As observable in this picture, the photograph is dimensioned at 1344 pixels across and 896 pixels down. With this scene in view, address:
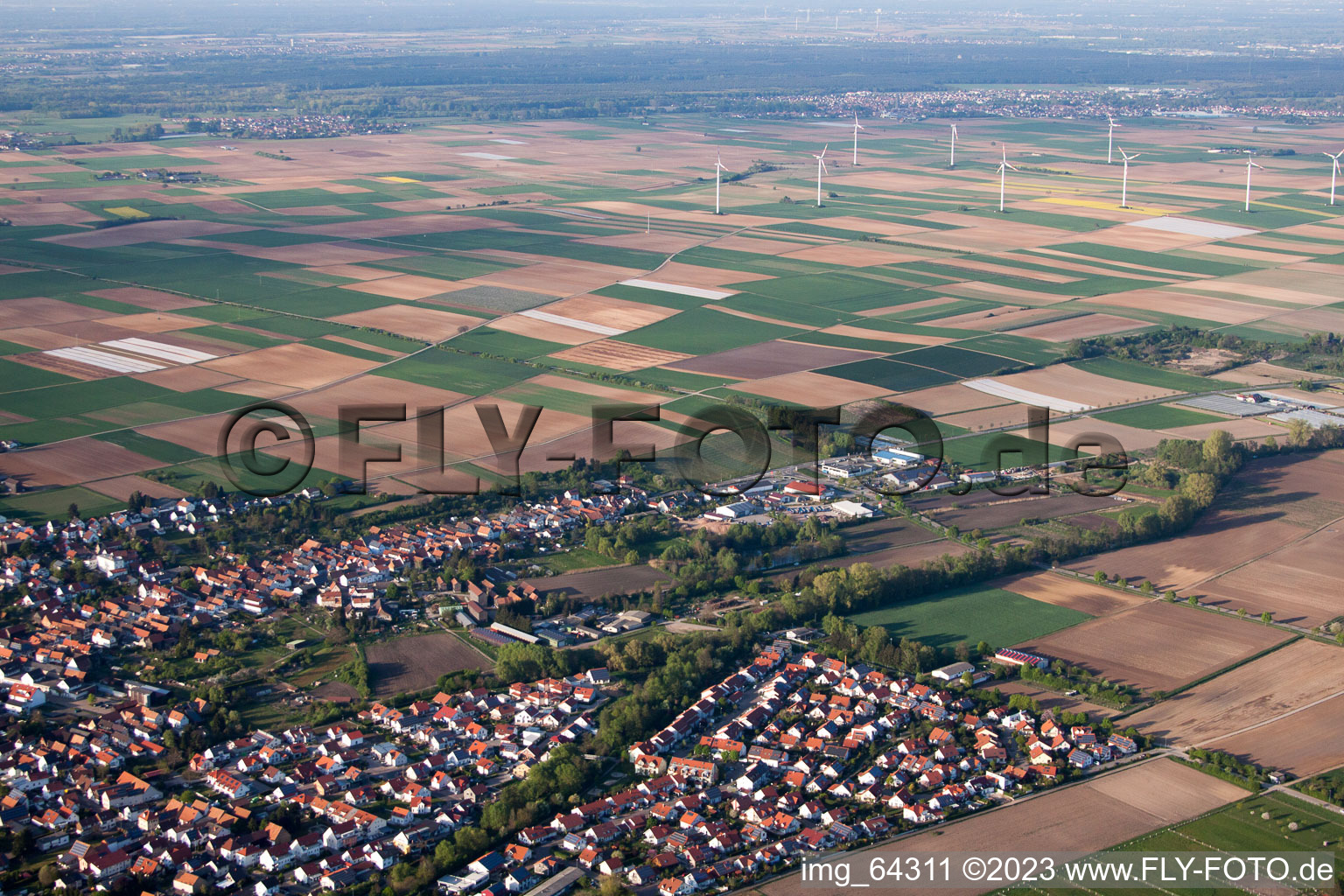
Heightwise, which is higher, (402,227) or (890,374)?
(402,227)

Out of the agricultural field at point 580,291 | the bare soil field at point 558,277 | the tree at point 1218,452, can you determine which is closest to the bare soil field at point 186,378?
the agricultural field at point 580,291

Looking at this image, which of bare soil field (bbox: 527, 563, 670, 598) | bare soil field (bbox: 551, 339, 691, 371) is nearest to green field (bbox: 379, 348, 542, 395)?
bare soil field (bbox: 551, 339, 691, 371)

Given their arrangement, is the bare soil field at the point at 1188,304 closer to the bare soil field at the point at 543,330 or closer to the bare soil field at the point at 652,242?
the bare soil field at the point at 652,242

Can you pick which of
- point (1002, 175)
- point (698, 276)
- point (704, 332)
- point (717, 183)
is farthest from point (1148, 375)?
point (717, 183)

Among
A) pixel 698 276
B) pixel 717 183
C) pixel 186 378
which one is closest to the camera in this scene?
pixel 186 378

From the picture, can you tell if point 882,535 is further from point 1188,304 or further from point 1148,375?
point 1188,304

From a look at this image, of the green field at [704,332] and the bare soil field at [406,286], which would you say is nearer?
the green field at [704,332]
